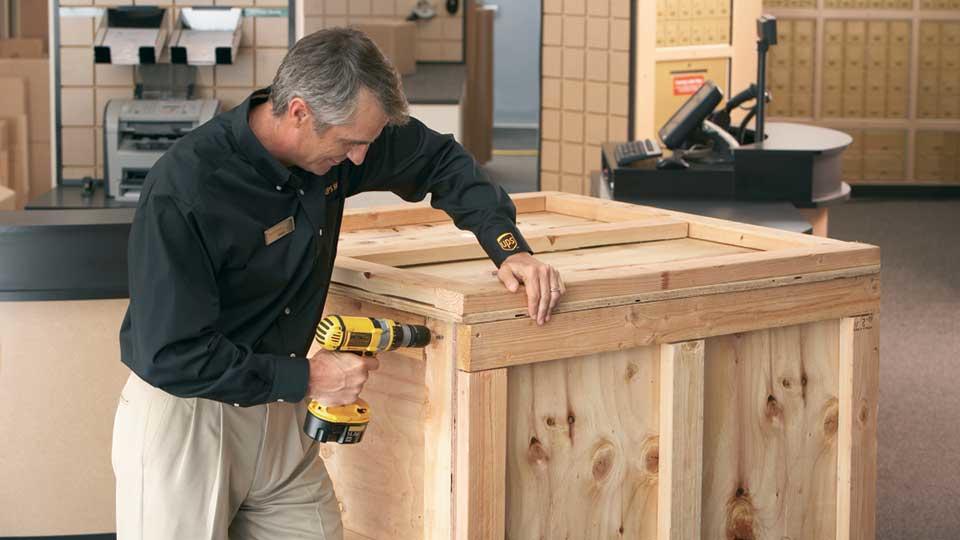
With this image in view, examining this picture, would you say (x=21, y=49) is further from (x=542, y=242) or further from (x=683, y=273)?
(x=683, y=273)

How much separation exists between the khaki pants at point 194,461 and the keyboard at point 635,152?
271 centimetres

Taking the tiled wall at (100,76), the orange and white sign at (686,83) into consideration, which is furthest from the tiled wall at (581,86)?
the tiled wall at (100,76)

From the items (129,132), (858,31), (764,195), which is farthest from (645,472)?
(858,31)

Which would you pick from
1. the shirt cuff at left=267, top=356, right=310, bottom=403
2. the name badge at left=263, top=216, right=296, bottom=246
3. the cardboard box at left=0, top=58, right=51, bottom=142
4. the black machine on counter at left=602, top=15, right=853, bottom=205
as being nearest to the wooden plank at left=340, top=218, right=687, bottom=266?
the name badge at left=263, top=216, right=296, bottom=246

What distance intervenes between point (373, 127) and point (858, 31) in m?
8.39

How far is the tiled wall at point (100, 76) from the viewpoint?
20.6 ft

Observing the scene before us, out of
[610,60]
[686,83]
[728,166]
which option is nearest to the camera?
[728,166]

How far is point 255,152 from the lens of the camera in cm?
227

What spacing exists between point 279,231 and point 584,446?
0.68 metres

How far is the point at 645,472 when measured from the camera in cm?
260

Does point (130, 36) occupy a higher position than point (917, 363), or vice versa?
point (130, 36)

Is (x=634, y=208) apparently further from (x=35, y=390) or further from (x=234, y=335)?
(x=35, y=390)

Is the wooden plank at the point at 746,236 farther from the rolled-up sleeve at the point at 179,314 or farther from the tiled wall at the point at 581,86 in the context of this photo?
the tiled wall at the point at 581,86

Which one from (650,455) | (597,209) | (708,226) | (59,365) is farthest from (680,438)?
(59,365)
